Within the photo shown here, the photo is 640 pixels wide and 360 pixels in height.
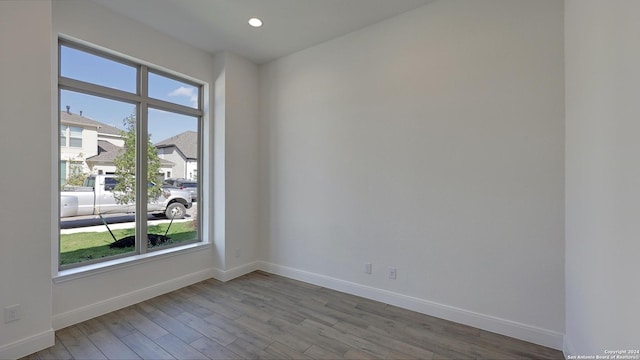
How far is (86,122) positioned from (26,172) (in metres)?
0.93

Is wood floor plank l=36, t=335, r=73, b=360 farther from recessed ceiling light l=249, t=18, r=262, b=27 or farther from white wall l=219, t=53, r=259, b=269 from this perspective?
recessed ceiling light l=249, t=18, r=262, b=27

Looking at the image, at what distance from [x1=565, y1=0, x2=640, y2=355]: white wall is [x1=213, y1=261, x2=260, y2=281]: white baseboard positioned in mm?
3567

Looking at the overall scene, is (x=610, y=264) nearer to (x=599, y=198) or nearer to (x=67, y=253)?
(x=599, y=198)

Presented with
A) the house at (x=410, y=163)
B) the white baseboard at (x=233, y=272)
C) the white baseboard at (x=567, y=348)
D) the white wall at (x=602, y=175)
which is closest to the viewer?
the white wall at (x=602, y=175)

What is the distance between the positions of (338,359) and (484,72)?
2779 mm

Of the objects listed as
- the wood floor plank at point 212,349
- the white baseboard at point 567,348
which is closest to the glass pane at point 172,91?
the wood floor plank at point 212,349

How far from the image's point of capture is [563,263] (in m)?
2.16

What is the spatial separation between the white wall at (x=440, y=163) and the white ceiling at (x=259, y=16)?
20 cm

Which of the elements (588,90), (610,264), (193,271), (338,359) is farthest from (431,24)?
(193,271)

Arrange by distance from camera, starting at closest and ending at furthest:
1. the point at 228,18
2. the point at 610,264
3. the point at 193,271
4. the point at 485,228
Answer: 1. the point at 610,264
2. the point at 485,228
3. the point at 228,18
4. the point at 193,271

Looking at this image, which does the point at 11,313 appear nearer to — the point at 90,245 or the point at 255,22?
the point at 90,245

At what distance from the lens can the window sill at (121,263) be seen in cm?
258

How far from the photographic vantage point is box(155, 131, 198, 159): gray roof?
3.60 metres

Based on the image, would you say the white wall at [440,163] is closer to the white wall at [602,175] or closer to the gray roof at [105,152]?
the white wall at [602,175]
